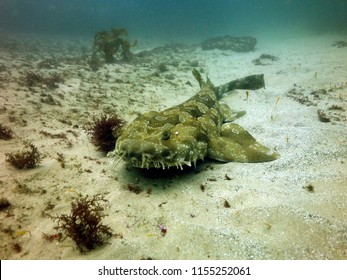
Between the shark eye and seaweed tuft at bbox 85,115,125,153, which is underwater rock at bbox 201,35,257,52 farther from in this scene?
the shark eye

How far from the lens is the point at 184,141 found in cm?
447

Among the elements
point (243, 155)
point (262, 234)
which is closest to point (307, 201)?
point (262, 234)

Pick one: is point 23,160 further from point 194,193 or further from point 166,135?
point 194,193

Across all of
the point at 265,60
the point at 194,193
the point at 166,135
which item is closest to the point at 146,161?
the point at 166,135

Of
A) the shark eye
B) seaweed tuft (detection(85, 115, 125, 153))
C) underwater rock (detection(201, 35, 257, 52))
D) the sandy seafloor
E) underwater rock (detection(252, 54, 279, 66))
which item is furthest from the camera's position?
underwater rock (detection(201, 35, 257, 52))

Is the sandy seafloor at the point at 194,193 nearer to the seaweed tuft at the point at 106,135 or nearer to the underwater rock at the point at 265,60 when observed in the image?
the seaweed tuft at the point at 106,135

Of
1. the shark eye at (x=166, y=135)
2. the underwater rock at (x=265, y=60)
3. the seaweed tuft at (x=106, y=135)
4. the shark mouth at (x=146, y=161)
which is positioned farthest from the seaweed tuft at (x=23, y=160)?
the underwater rock at (x=265, y=60)

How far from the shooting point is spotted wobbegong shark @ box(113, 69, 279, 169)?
4199mm

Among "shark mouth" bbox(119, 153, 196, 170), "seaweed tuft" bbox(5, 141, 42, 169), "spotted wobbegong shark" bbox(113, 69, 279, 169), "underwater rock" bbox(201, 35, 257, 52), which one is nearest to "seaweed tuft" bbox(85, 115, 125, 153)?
"spotted wobbegong shark" bbox(113, 69, 279, 169)

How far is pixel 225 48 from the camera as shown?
27469mm

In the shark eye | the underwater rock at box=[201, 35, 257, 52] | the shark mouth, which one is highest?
the underwater rock at box=[201, 35, 257, 52]
